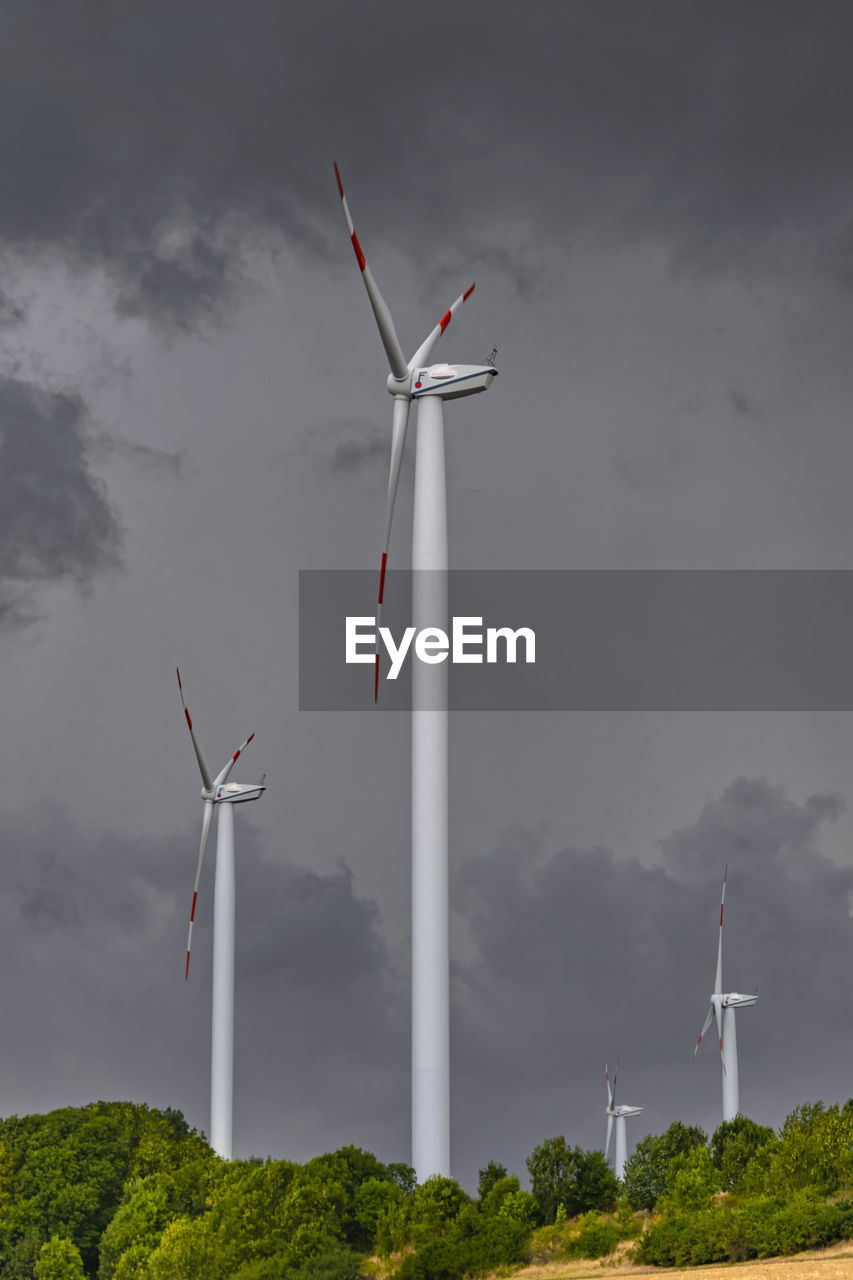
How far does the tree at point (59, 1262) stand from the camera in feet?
294

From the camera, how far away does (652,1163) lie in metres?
81.1

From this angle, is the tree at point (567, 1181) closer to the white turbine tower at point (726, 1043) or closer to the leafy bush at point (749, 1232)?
the leafy bush at point (749, 1232)

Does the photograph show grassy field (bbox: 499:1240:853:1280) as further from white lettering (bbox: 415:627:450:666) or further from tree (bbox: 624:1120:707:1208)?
white lettering (bbox: 415:627:450:666)

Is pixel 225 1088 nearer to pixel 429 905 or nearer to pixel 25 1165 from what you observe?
pixel 25 1165

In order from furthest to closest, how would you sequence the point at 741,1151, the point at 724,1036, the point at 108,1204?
the point at 724,1036, the point at 108,1204, the point at 741,1151

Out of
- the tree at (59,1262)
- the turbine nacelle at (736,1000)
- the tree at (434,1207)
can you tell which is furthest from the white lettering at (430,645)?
the turbine nacelle at (736,1000)

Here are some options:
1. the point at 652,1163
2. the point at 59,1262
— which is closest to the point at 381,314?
the point at 652,1163

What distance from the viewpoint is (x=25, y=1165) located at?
105 metres

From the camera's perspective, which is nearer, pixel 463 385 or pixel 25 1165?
pixel 463 385

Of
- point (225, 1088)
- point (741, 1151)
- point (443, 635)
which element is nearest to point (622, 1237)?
point (741, 1151)

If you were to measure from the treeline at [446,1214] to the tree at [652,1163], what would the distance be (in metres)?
0.09

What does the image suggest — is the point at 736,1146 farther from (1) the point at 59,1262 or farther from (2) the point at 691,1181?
(1) the point at 59,1262

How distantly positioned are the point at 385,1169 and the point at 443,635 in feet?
90.3

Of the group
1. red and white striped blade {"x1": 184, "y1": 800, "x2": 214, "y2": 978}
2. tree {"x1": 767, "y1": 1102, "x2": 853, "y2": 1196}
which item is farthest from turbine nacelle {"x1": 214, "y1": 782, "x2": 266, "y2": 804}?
tree {"x1": 767, "y1": 1102, "x2": 853, "y2": 1196}
